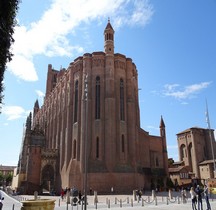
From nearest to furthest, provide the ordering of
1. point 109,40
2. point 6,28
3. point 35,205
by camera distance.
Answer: point 6,28
point 35,205
point 109,40

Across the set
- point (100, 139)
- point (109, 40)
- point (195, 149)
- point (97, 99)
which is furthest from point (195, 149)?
point (109, 40)

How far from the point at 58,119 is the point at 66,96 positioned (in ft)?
19.6

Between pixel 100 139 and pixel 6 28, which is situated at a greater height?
pixel 100 139

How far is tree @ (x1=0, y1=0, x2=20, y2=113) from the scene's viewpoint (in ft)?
26.6

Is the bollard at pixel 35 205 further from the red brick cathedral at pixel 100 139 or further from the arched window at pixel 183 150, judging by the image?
the arched window at pixel 183 150

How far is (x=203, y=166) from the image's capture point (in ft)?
233

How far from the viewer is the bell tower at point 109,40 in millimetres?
46978

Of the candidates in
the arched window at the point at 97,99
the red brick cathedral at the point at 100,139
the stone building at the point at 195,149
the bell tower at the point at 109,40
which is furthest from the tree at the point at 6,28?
the stone building at the point at 195,149

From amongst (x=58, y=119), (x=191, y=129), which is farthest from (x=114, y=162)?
(x=191, y=129)

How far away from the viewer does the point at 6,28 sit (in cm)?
836

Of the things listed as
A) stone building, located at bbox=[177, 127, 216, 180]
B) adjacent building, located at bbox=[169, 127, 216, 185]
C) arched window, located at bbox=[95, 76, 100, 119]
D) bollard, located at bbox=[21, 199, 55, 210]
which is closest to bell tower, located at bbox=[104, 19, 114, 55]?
arched window, located at bbox=[95, 76, 100, 119]

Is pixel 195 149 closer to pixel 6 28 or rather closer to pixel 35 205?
pixel 35 205

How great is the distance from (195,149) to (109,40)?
46.4 metres

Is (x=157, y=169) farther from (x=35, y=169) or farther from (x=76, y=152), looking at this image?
(x=35, y=169)
